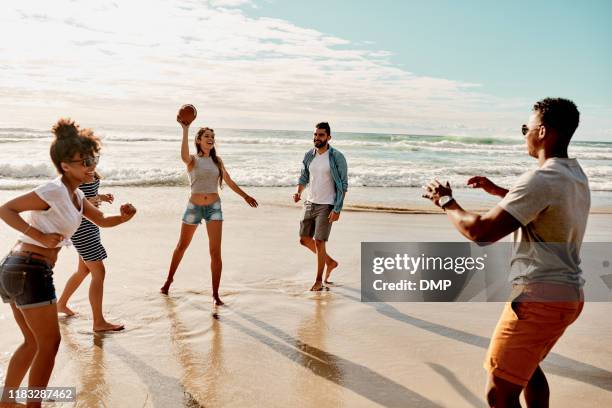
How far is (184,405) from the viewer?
360cm

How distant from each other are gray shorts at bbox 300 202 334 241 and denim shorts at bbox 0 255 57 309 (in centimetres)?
393

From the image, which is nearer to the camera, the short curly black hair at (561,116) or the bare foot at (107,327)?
the short curly black hair at (561,116)

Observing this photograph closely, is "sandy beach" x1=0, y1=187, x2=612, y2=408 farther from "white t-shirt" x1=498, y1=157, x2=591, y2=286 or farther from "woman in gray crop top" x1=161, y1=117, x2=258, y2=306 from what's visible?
"white t-shirt" x1=498, y1=157, x2=591, y2=286

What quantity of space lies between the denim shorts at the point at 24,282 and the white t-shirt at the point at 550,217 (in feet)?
8.43

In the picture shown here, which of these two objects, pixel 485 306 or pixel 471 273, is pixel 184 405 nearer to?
pixel 485 306

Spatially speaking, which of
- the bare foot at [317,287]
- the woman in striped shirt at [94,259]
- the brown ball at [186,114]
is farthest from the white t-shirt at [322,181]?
the woman in striped shirt at [94,259]

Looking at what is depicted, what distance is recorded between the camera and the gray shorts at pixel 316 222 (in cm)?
664

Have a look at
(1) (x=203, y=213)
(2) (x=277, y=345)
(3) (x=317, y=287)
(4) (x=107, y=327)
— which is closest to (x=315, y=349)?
(2) (x=277, y=345)

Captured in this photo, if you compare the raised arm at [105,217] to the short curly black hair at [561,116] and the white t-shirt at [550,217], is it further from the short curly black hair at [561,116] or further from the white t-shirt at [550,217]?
the short curly black hair at [561,116]

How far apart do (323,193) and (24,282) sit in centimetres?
420

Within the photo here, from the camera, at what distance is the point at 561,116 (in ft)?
8.61

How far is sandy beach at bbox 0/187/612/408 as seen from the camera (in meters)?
3.82

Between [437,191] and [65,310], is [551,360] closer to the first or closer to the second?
[437,191]

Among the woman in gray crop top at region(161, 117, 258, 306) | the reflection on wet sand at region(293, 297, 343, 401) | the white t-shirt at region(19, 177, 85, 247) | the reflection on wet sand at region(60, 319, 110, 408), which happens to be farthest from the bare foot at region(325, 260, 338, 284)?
the white t-shirt at region(19, 177, 85, 247)
